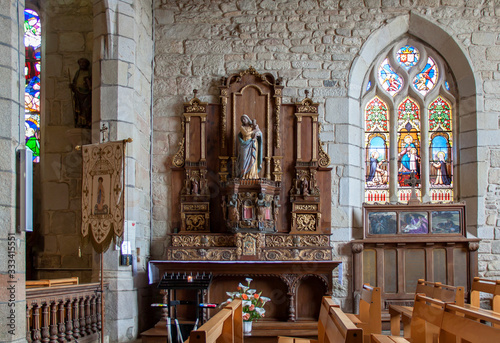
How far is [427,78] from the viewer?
8.78 metres

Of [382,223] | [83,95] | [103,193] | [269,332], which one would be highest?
[83,95]

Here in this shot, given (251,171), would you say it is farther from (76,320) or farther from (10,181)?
(10,181)

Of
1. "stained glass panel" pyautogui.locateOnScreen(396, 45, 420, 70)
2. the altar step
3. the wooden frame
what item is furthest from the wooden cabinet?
"stained glass panel" pyautogui.locateOnScreen(396, 45, 420, 70)

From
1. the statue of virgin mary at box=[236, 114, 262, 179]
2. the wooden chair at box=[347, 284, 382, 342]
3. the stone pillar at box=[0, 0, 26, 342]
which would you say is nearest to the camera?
the stone pillar at box=[0, 0, 26, 342]

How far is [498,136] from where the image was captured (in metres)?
8.23

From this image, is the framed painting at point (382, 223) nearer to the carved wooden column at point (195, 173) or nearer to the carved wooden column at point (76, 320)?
the carved wooden column at point (195, 173)

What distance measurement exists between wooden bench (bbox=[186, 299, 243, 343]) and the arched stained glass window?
495 centimetres

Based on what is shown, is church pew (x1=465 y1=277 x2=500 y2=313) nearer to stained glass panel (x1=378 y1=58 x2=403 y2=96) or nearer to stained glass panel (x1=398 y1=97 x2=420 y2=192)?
stained glass panel (x1=398 y1=97 x2=420 y2=192)

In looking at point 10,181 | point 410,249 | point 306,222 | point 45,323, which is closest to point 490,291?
point 410,249

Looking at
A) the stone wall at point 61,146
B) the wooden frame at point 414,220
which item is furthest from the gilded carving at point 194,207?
the wooden frame at point 414,220

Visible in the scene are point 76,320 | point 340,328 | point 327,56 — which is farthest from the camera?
point 327,56

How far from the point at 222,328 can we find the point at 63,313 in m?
2.81

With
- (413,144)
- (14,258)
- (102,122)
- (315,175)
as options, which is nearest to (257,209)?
(315,175)

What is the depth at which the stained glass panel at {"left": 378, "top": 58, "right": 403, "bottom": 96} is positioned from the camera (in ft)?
28.9
